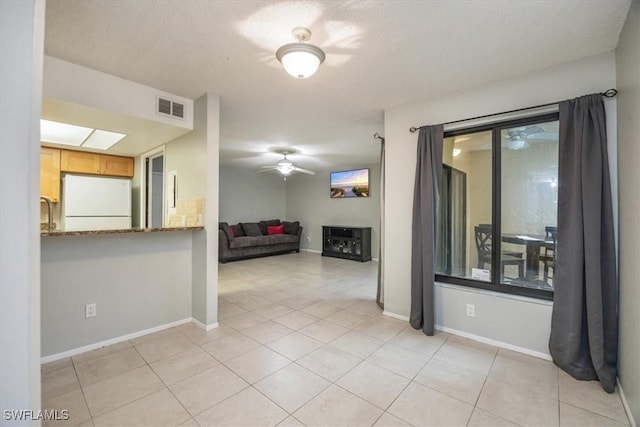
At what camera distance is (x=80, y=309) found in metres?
2.42

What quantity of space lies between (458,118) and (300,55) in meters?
1.73

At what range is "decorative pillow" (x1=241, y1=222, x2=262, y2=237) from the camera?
24.9ft

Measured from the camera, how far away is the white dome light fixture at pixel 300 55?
1.92 m

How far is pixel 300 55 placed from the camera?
1.93 metres

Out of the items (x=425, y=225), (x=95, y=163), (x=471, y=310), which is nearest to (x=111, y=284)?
(x=95, y=163)

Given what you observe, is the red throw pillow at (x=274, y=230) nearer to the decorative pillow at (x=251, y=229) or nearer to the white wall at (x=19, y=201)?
the decorative pillow at (x=251, y=229)

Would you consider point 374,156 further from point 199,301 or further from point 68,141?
point 68,141

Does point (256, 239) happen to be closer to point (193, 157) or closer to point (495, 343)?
point (193, 157)

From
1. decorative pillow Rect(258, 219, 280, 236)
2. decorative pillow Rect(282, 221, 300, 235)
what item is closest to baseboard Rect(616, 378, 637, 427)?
decorative pillow Rect(282, 221, 300, 235)

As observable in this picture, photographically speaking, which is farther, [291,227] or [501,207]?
[291,227]

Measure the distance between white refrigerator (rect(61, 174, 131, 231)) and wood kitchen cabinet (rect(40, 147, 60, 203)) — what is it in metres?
0.09

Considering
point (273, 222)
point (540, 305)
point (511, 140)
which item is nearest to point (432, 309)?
point (540, 305)

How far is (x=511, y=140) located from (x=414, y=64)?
1.20 meters

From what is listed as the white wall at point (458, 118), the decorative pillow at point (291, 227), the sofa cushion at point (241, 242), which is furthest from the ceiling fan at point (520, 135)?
the decorative pillow at point (291, 227)
